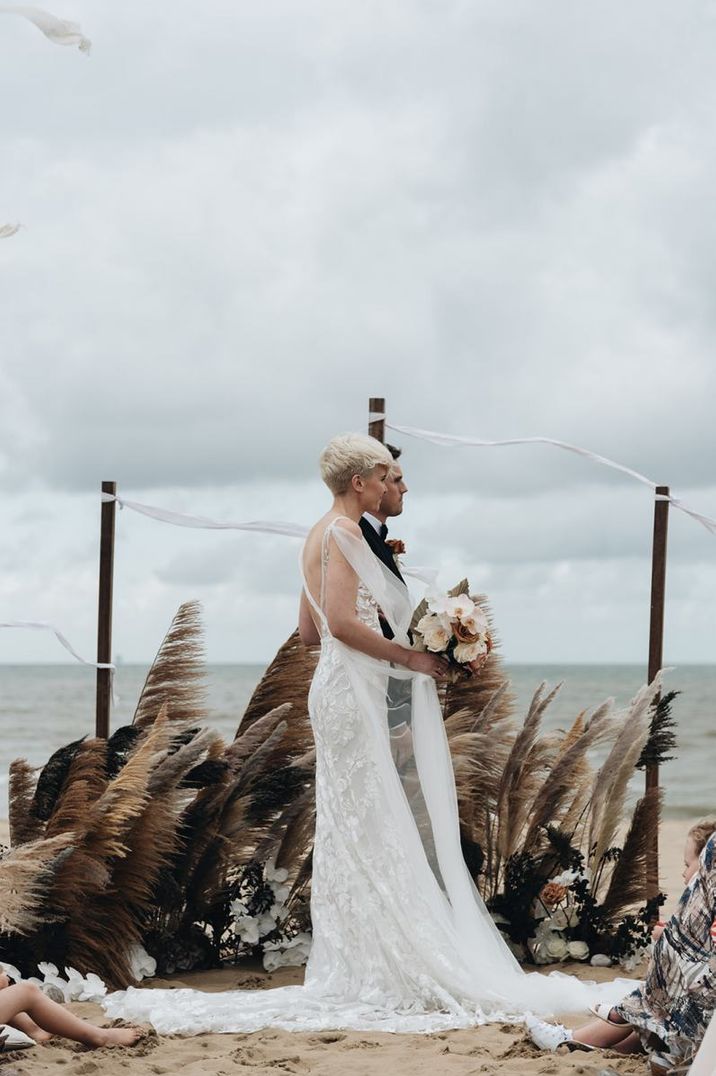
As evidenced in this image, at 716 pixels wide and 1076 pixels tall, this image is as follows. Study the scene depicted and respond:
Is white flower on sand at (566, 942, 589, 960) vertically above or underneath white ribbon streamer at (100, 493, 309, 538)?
underneath

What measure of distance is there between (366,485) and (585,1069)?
217 centimetres

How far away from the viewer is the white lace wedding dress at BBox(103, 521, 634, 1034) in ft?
16.3

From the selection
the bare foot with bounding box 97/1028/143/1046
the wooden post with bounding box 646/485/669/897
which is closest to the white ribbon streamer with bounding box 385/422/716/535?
the wooden post with bounding box 646/485/669/897

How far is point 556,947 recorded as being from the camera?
609cm

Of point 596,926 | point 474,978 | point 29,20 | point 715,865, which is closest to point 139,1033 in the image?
point 474,978

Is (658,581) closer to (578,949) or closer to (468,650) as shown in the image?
(578,949)

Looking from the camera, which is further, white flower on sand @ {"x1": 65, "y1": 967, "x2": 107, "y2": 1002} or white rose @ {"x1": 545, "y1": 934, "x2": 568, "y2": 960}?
white rose @ {"x1": 545, "y1": 934, "x2": 568, "y2": 960}

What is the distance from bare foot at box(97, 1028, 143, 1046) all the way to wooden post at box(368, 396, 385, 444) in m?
3.12

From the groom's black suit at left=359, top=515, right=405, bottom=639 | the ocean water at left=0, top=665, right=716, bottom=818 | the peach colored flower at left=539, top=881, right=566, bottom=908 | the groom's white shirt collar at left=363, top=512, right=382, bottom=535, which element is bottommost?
the ocean water at left=0, top=665, right=716, bottom=818

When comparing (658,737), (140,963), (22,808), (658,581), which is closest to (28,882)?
(22,808)

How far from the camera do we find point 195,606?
6250mm

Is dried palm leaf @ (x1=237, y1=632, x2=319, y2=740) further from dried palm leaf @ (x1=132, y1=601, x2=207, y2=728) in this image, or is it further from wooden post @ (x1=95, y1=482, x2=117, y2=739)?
wooden post @ (x1=95, y1=482, x2=117, y2=739)

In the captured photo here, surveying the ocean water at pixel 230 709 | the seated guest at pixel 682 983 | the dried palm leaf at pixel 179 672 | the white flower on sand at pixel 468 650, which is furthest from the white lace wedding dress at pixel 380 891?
the ocean water at pixel 230 709

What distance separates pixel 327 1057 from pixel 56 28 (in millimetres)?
3279
